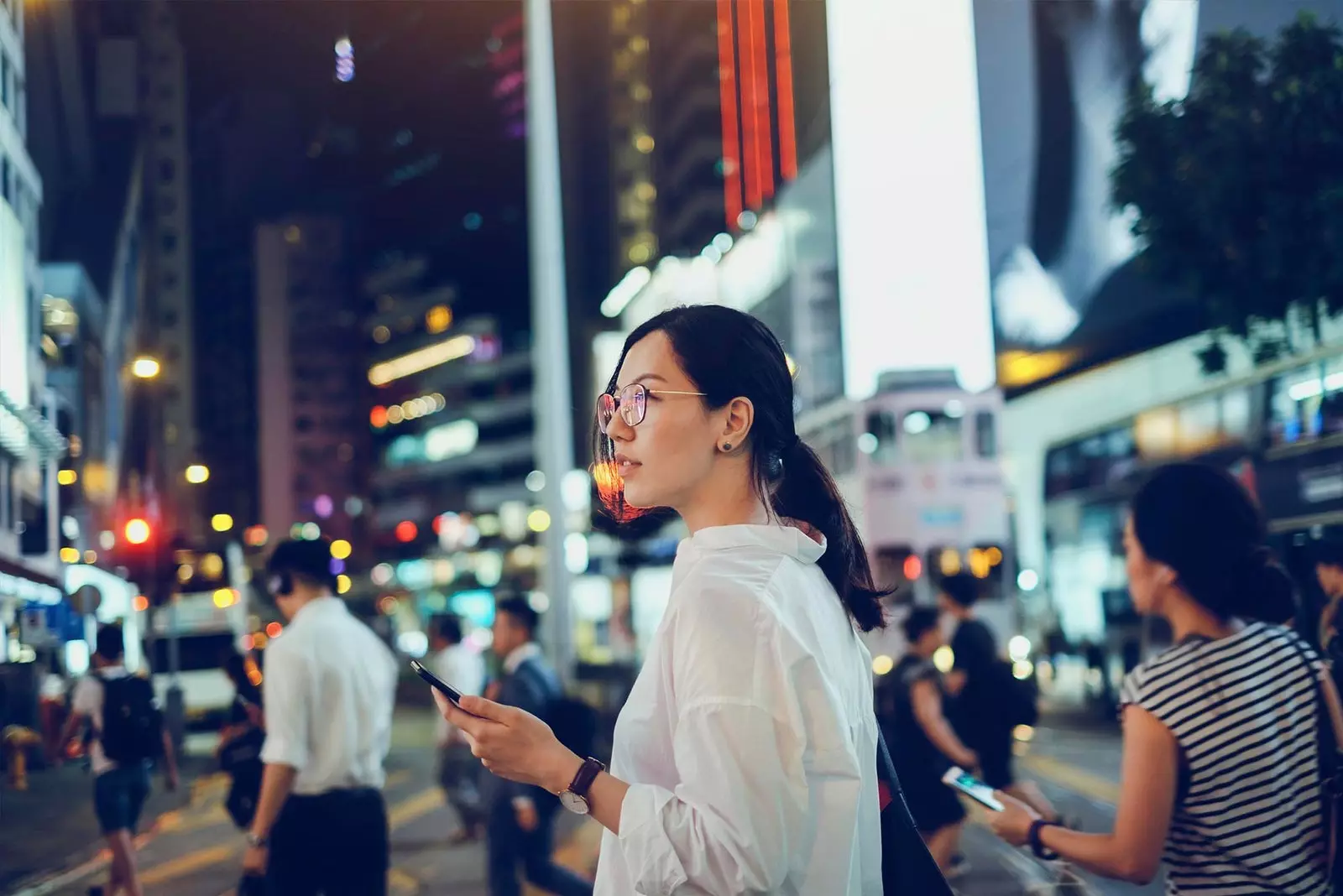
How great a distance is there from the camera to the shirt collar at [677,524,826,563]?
1.44m

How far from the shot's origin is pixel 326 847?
3369 mm

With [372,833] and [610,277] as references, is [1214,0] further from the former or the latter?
[610,277]

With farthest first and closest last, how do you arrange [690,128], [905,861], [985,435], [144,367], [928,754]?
[690,128], [985,435], [928,754], [144,367], [905,861]

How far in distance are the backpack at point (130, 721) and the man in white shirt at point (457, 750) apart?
4358 mm

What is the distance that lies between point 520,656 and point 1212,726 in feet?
11.7

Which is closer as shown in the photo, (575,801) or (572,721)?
(575,801)

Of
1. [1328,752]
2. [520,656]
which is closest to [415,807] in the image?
[520,656]

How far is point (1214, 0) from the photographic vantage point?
4.59 meters

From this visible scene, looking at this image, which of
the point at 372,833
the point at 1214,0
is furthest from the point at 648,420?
the point at 1214,0

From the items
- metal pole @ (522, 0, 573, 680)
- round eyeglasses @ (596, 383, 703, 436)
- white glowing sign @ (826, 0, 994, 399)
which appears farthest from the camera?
metal pole @ (522, 0, 573, 680)

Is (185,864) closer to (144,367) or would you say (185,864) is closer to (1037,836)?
(144,367)

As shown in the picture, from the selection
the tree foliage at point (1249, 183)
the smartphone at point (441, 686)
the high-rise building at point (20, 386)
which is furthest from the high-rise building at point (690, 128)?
the smartphone at point (441, 686)

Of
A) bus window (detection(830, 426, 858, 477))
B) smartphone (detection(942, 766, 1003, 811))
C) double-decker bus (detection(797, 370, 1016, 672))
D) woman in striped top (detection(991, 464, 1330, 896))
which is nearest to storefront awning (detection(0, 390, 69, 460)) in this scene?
smartphone (detection(942, 766, 1003, 811))

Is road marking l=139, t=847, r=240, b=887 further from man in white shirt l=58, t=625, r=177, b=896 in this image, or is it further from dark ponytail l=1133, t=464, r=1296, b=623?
dark ponytail l=1133, t=464, r=1296, b=623
